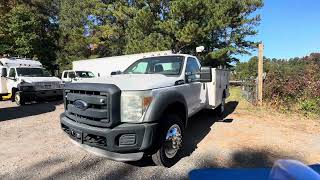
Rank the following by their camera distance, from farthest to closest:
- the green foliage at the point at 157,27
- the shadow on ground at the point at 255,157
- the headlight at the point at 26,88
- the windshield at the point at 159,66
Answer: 1. the green foliage at the point at 157,27
2. the headlight at the point at 26,88
3. the windshield at the point at 159,66
4. the shadow on ground at the point at 255,157

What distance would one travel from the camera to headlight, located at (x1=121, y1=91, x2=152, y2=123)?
4.51m

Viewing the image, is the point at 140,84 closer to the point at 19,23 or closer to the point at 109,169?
the point at 109,169

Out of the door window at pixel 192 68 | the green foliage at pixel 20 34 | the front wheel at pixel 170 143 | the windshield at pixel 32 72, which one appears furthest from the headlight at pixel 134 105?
the green foliage at pixel 20 34

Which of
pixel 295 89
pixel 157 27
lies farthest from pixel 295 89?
pixel 157 27

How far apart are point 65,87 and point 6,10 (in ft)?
127

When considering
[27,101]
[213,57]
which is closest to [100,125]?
[27,101]

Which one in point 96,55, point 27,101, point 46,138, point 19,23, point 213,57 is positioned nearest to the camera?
point 46,138

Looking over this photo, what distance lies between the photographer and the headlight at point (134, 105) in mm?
4508

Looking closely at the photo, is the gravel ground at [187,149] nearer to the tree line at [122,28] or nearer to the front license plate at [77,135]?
the front license plate at [77,135]

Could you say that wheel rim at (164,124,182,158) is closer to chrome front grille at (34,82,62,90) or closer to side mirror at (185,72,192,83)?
side mirror at (185,72,192,83)

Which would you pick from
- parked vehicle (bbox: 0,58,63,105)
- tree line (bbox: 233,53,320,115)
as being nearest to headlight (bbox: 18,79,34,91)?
parked vehicle (bbox: 0,58,63,105)

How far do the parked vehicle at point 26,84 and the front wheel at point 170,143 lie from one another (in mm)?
10181

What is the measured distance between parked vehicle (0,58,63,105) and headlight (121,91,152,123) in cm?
1036

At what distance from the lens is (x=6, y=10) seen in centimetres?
3822
